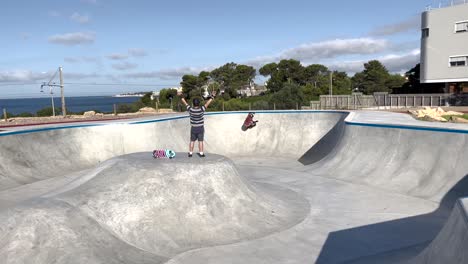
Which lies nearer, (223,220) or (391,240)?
(391,240)

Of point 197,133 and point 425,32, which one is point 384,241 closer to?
point 197,133

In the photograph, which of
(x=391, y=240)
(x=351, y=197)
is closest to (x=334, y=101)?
(x=351, y=197)

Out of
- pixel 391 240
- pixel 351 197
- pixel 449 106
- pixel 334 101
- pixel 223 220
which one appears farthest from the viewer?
pixel 334 101

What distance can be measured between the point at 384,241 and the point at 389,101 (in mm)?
35232

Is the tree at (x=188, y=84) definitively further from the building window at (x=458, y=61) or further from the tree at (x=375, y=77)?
the building window at (x=458, y=61)

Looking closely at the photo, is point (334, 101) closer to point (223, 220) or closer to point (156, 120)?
point (156, 120)

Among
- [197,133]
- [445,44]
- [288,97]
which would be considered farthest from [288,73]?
[197,133]

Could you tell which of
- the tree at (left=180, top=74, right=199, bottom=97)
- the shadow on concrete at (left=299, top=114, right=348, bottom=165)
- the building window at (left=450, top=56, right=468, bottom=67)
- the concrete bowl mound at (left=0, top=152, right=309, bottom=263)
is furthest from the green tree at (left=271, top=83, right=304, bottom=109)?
the tree at (left=180, top=74, right=199, bottom=97)

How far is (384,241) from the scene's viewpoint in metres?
7.74

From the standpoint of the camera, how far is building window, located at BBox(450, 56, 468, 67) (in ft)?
120

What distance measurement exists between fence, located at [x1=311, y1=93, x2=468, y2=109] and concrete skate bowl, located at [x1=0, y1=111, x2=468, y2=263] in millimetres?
25705

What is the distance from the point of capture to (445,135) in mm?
11500

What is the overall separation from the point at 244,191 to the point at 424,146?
21.9 ft

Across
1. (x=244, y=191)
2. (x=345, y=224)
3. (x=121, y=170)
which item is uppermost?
(x=121, y=170)
